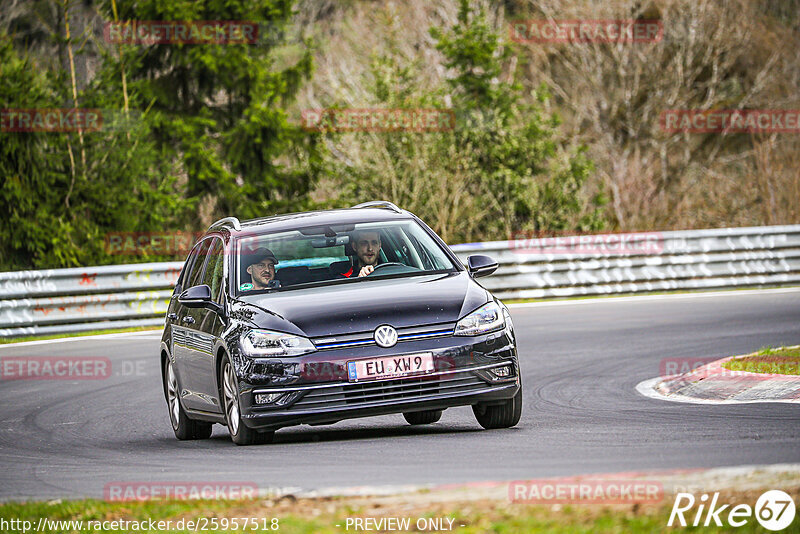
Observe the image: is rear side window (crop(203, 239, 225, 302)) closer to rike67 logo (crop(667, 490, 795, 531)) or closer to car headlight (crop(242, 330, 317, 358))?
car headlight (crop(242, 330, 317, 358))

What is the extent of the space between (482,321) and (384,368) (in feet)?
2.56

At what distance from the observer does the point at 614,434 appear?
8.71 metres

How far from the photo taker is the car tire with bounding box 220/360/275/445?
9.14 m

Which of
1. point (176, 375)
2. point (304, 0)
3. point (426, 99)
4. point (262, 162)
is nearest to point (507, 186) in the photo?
point (426, 99)

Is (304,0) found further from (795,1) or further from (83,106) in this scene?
(83,106)

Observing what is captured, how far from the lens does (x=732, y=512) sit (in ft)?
18.4
